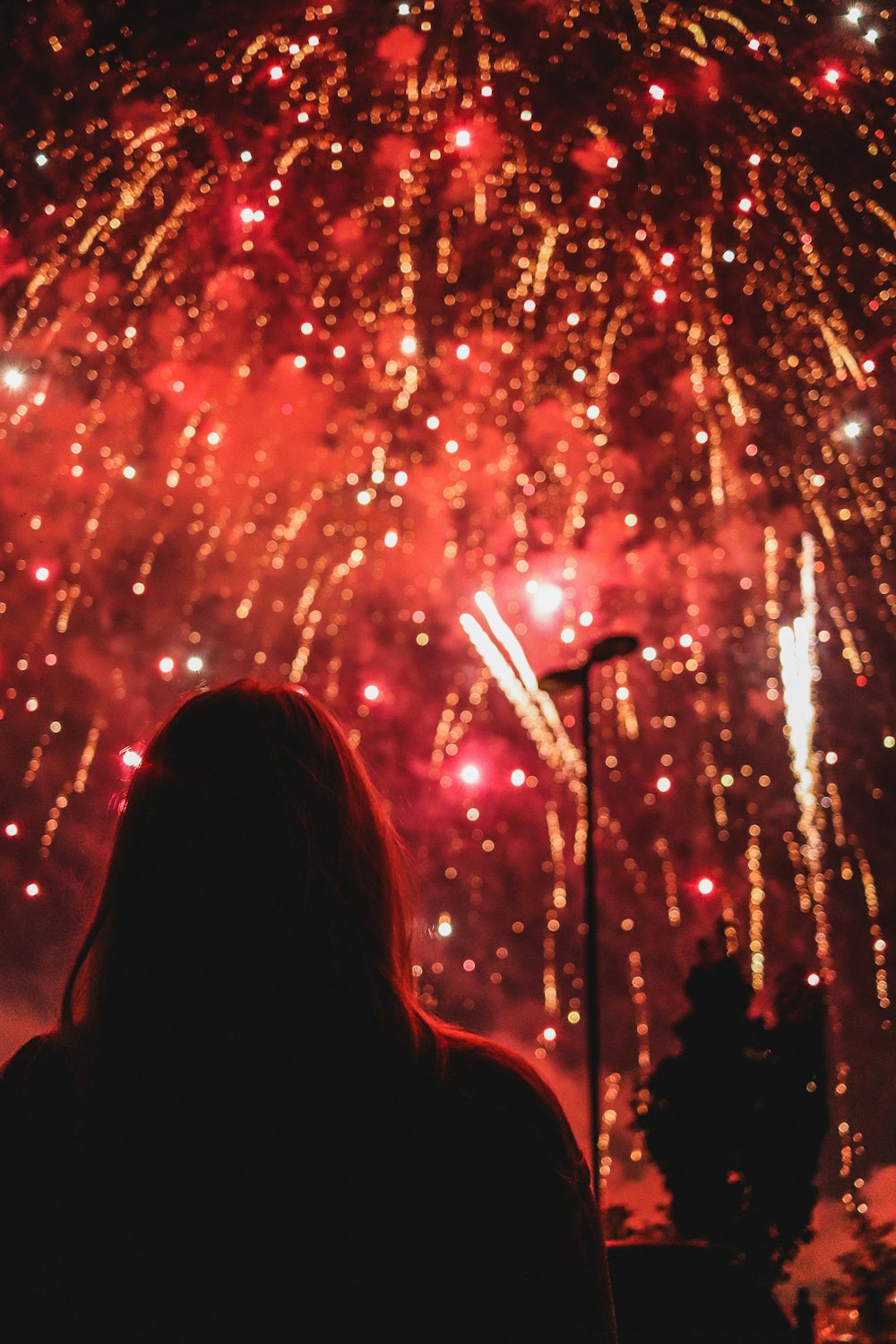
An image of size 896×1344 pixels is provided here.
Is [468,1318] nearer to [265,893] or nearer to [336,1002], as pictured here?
[336,1002]

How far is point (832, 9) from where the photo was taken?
6648 millimetres

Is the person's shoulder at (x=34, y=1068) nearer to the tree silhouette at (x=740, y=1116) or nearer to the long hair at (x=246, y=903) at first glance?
the long hair at (x=246, y=903)

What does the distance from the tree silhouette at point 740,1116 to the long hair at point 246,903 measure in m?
15.2

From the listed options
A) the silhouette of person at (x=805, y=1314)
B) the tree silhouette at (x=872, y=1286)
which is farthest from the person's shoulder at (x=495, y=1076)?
the tree silhouette at (x=872, y=1286)

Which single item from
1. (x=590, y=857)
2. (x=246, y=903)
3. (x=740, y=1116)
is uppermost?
(x=590, y=857)

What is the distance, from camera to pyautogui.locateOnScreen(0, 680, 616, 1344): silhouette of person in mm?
1454

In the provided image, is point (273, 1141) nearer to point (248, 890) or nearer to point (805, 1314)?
point (248, 890)

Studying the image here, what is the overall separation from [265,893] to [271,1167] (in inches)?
14.1

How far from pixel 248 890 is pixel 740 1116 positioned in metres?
15.7

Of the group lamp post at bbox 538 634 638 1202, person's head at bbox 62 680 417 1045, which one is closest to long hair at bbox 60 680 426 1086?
person's head at bbox 62 680 417 1045

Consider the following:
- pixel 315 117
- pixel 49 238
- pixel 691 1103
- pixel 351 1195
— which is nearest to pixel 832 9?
pixel 315 117

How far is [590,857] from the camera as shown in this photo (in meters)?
11.5

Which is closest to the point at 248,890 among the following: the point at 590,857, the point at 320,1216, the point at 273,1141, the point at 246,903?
the point at 246,903

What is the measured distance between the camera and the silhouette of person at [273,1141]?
145 cm
